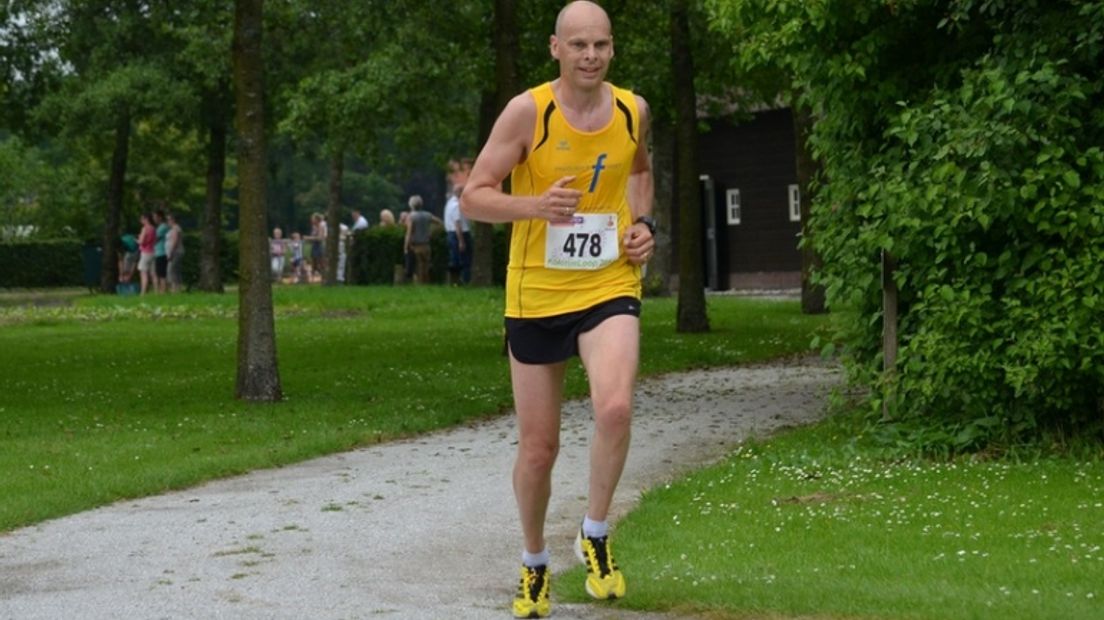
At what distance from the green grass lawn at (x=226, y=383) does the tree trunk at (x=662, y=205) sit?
3.99m

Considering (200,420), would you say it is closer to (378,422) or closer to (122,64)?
(378,422)

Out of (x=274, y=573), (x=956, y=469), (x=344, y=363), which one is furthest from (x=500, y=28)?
(x=274, y=573)

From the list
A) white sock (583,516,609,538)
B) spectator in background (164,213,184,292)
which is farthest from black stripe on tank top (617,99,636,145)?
spectator in background (164,213,184,292)

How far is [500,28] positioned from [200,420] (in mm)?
7123

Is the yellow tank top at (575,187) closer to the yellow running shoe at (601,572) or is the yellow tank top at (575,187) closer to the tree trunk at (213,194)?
the yellow running shoe at (601,572)

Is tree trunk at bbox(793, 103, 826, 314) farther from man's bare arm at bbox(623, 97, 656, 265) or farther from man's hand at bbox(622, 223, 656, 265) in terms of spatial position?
man's hand at bbox(622, 223, 656, 265)

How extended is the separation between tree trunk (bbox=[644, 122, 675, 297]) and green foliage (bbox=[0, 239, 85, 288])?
91.3ft

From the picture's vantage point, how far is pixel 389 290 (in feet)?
142

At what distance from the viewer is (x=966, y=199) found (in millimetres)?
12602

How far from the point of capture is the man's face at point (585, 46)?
25.8 feet

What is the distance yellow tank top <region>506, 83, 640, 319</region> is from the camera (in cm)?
800

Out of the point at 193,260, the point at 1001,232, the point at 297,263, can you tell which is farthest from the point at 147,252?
the point at 1001,232

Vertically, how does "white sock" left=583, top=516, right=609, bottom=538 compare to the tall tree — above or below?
below

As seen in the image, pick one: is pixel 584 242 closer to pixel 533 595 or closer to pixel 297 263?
pixel 533 595
